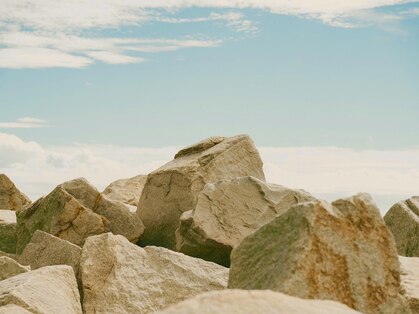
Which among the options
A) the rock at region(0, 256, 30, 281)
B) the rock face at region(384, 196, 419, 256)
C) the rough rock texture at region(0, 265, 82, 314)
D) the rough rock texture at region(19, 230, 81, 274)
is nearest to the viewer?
the rough rock texture at region(0, 265, 82, 314)

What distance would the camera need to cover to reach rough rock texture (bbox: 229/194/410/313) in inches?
193

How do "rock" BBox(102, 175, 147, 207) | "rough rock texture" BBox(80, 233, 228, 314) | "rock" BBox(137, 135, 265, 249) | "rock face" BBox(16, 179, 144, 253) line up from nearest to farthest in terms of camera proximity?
"rough rock texture" BBox(80, 233, 228, 314) → "rock face" BBox(16, 179, 144, 253) → "rock" BBox(137, 135, 265, 249) → "rock" BBox(102, 175, 147, 207)

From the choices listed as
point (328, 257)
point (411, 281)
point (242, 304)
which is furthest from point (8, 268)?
point (242, 304)

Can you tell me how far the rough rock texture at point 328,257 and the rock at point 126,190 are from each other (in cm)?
1000

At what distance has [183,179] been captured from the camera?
11359mm

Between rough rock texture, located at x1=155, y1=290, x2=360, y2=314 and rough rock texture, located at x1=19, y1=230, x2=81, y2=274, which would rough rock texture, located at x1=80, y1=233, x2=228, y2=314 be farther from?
rough rock texture, located at x1=155, y1=290, x2=360, y2=314

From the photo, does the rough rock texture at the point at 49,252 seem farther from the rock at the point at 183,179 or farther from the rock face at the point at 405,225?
the rock face at the point at 405,225

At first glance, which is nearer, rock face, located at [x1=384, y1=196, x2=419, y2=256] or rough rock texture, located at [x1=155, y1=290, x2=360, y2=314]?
rough rock texture, located at [x1=155, y1=290, x2=360, y2=314]

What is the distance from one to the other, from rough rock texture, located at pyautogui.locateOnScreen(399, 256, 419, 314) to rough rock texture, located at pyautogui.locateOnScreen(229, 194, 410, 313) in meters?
0.58

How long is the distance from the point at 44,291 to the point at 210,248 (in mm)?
3243

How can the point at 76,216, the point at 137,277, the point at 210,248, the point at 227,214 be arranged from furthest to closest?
the point at 76,216 < the point at 227,214 < the point at 210,248 < the point at 137,277

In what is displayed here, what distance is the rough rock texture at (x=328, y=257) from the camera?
490 centimetres

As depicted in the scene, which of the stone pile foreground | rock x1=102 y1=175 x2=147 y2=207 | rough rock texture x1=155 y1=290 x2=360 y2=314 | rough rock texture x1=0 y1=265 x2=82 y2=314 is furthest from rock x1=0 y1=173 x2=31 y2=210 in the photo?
rough rock texture x1=155 y1=290 x2=360 y2=314

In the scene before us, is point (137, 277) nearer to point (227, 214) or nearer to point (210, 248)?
point (210, 248)
